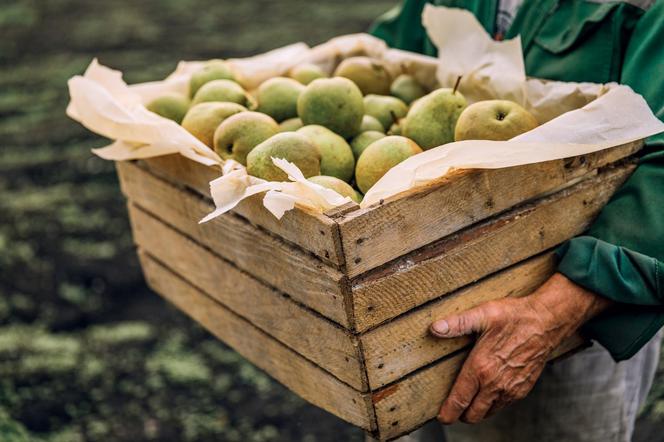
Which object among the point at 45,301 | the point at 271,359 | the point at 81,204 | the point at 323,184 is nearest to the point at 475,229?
the point at 323,184

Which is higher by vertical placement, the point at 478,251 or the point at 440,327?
the point at 478,251

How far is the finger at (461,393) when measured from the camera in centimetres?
175

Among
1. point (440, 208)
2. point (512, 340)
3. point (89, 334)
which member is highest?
point (440, 208)

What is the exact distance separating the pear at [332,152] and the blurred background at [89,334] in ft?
4.84

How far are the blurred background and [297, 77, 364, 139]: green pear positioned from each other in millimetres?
1466

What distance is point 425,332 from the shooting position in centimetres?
168

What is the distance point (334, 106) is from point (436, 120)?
25cm

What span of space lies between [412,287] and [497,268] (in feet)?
0.74

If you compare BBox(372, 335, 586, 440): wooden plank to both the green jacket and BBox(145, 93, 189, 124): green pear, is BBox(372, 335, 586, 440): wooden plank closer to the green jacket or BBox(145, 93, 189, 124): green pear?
the green jacket

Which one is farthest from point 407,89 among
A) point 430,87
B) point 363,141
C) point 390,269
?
point 390,269

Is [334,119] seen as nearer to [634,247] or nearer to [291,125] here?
[291,125]

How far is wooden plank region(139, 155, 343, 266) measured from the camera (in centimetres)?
153

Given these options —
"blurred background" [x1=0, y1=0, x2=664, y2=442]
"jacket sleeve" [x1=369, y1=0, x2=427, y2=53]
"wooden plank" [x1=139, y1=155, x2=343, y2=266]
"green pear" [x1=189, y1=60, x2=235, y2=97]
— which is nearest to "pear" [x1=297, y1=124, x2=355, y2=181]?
"wooden plank" [x1=139, y1=155, x2=343, y2=266]

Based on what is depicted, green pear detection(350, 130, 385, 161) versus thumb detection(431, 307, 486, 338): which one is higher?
green pear detection(350, 130, 385, 161)
